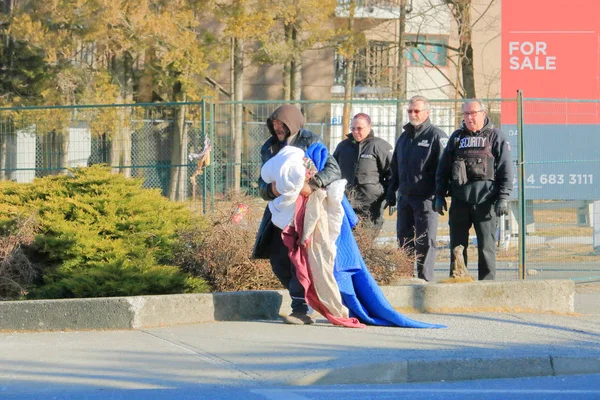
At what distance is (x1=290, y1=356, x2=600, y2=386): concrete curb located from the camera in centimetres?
665

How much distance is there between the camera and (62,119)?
43.6 feet

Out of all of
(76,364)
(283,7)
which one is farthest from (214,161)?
(283,7)

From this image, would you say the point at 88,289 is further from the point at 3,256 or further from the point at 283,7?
the point at 283,7

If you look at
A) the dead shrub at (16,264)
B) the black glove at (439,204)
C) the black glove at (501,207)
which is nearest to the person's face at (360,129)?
the black glove at (439,204)

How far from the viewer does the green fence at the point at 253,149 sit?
1224 centimetres

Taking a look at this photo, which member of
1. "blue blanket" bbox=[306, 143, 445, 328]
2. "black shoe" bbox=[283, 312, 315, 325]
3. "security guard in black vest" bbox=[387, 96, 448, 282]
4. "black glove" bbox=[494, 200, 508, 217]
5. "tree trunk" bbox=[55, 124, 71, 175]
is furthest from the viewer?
"tree trunk" bbox=[55, 124, 71, 175]

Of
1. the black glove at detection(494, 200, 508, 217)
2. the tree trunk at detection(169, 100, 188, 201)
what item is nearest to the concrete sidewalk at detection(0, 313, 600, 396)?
the black glove at detection(494, 200, 508, 217)

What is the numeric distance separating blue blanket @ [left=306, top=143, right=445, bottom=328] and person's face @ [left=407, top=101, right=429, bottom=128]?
90.1 inches

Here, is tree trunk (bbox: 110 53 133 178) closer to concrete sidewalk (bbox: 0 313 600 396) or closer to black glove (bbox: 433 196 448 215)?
black glove (bbox: 433 196 448 215)

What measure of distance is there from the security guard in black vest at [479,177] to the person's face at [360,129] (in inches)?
40.2

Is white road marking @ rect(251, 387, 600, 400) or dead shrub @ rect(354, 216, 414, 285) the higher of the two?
dead shrub @ rect(354, 216, 414, 285)

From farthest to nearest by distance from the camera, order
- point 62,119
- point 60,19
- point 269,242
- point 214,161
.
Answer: point 60,19 < point 62,119 < point 214,161 < point 269,242

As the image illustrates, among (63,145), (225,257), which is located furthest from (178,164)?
(225,257)

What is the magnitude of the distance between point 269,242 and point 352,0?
1901cm
